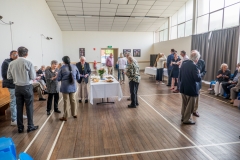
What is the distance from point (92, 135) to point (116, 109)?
5.07ft

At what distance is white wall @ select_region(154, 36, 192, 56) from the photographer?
31.1ft

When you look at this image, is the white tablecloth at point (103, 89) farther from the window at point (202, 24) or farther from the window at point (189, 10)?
the window at point (189, 10)

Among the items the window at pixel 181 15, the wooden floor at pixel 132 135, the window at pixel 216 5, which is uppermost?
the window at pixel 181 15

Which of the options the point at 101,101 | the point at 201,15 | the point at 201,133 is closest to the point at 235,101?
the point at 201,133

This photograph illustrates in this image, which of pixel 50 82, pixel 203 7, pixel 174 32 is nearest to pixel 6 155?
pixel 50 82

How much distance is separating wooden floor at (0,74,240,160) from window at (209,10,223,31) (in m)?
4.29

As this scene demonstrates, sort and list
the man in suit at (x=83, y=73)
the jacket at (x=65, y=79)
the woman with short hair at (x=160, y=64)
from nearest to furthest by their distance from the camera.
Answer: the jacket at (x=65, y=79)
the man in suit at (x=83, y=73)
the woman with short hair at (x=160, y=64)

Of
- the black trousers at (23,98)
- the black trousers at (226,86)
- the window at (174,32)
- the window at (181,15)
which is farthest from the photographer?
the window at (174,32)

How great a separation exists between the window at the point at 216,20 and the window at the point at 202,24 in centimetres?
35

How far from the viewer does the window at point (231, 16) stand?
6.36 m

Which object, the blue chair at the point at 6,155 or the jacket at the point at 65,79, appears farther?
the jacket at the point at 65,79

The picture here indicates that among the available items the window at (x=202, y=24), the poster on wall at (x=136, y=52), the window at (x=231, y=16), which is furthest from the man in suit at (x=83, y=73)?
the poster on wall at (x=136, y=52)

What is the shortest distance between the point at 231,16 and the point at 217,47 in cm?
123

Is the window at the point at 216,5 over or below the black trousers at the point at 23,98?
over
